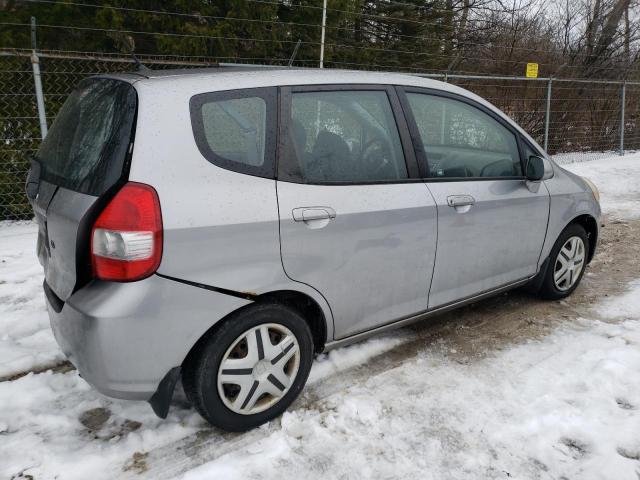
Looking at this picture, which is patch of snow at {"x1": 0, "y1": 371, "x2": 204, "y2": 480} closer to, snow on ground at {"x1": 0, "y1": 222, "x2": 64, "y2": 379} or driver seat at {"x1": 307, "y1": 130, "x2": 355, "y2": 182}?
snow on ground at {"x1": 0, "y1": 222, "x2": 64, "y2": 379}

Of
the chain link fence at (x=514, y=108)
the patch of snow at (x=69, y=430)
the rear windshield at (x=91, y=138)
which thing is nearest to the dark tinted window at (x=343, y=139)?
the rear windshield at (x=91, y=138)

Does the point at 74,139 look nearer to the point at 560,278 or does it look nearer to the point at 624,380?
the point at 624,380

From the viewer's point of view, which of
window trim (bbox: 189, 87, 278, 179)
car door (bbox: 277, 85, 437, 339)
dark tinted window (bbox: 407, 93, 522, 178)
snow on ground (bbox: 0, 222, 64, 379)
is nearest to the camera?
window trim (bbox: 189, 87, 278, 179)

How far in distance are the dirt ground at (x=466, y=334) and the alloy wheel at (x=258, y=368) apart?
0.18m

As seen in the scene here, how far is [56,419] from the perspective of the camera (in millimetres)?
2590

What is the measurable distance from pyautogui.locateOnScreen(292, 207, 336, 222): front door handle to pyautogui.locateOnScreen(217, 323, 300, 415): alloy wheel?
519mm

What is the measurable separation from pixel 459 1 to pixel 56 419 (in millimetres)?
14935

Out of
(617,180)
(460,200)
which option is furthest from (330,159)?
(617,180)

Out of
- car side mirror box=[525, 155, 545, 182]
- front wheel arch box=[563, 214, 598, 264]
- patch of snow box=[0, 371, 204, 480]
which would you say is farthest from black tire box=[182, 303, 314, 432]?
front wheel arch box=[563, 214, 598, 264]

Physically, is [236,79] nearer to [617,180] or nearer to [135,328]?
[135,328]

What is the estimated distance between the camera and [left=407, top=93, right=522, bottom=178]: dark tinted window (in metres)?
3.05

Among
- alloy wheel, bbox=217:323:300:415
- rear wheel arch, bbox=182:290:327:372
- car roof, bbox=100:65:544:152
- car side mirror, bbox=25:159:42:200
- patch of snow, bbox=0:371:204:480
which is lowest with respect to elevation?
patch of snow, bbox=0:371:204:480

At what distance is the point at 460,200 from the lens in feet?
9.99

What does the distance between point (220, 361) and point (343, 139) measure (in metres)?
1.27
